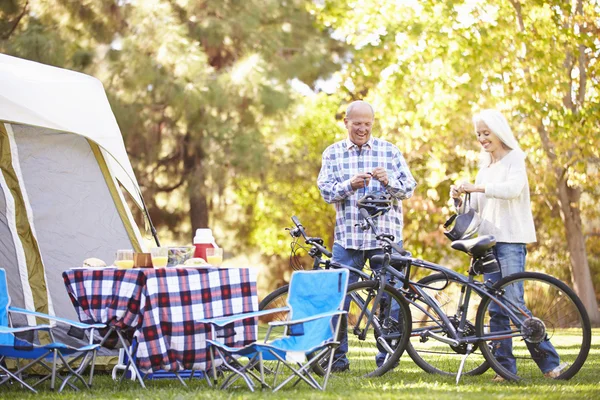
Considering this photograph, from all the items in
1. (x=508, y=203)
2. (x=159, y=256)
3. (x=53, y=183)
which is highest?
(x=53, y=183)

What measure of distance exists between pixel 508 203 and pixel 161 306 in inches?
80.4

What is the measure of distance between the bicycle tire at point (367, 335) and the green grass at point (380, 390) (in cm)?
9

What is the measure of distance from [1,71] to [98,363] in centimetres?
188

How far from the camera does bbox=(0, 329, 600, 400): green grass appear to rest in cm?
445

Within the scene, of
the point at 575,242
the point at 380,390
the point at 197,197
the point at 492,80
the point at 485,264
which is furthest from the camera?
the point at 197,197

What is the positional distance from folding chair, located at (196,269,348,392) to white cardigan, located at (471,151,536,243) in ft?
3.53

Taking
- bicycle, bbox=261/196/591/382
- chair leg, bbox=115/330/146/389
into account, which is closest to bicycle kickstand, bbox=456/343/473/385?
bicycle, bbox=261/196/591/382

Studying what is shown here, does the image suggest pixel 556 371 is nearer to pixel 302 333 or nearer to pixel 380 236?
pixel 380 236

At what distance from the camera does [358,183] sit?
18.3ft

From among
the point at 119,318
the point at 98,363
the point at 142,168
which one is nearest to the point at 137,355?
the point at 119,318

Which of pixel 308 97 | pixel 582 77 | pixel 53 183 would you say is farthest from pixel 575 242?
pixel 53 183

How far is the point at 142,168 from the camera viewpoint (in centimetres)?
1648

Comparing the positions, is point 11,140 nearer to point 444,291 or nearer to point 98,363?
point 98,363

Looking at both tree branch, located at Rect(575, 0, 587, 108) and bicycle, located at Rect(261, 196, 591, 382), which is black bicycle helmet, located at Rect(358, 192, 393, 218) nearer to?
bicycle, located at Rect(261, 196, 591, 382)
